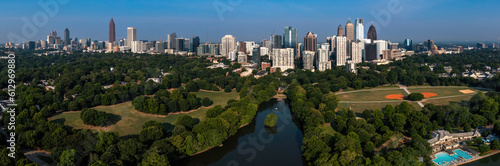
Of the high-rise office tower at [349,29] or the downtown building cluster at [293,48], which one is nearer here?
the downtown building cluster at [293,48]

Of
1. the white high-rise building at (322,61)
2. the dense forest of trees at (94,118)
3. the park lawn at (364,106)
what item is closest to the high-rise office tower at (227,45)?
the white high-rise building at (322,61)

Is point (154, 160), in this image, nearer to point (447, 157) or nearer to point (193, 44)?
point (447, 157)

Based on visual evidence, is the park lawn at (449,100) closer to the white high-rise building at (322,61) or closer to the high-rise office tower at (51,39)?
the white high-rise building at (322,61)

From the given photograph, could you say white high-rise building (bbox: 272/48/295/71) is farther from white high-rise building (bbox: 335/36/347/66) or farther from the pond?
the pond

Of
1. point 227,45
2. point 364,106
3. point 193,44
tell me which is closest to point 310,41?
point 227,45

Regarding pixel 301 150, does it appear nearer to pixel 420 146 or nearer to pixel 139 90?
pixel 420 146

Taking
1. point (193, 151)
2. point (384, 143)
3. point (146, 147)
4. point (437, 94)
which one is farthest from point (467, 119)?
point (146, 147)
